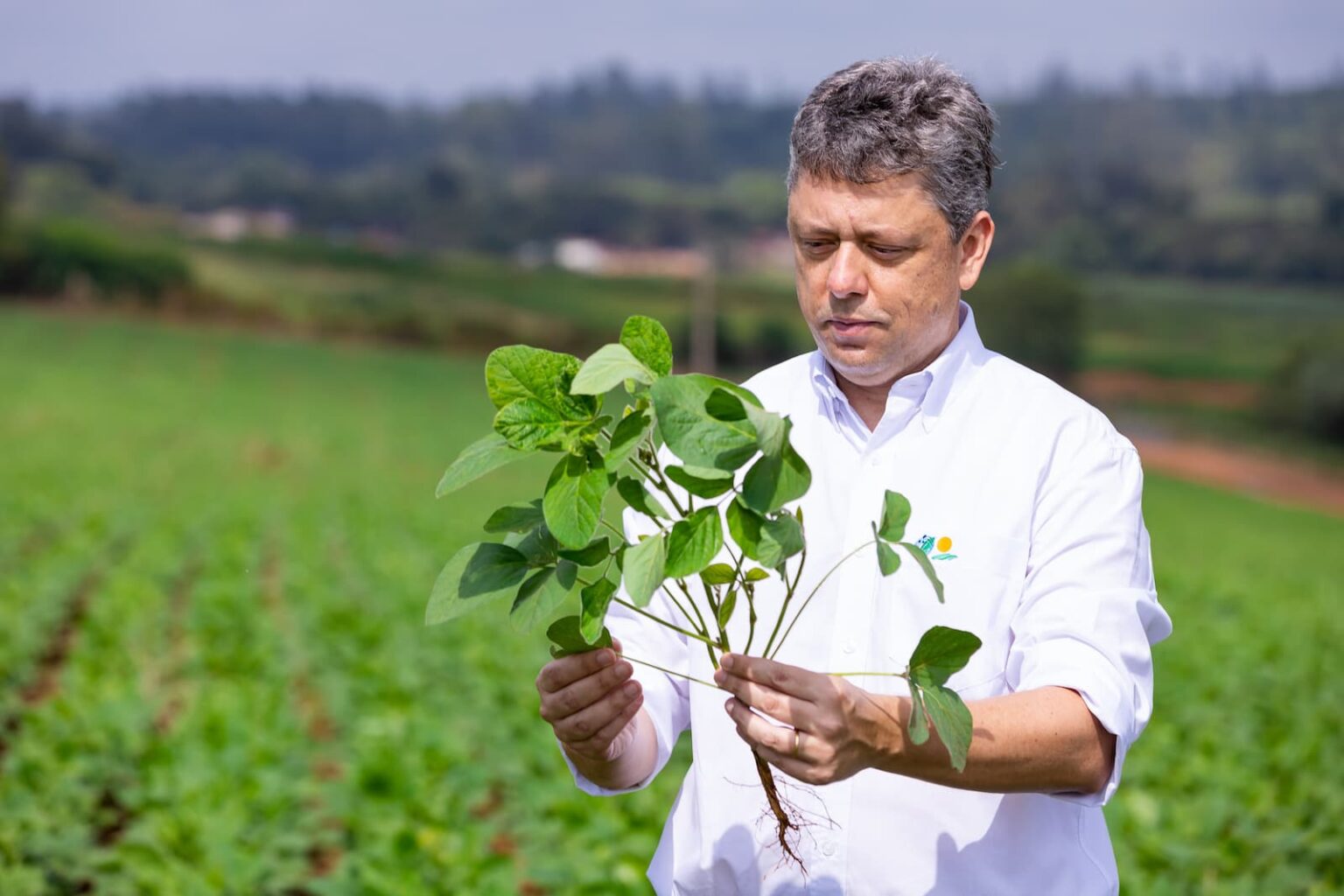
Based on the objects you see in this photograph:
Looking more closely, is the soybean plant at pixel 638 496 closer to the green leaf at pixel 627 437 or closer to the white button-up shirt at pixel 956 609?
the green leaf at pixel 627 437

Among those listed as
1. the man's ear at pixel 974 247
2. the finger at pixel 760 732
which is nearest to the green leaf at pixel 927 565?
the finger at pixel 760 732

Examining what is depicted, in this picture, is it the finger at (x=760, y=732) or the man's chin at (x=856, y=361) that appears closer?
the finger at (x=760, y=732)

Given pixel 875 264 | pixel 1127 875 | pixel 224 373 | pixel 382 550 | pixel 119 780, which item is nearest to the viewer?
pixel 875 264

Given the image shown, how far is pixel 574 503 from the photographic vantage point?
5.40 feet

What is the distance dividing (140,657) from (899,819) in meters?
6.51

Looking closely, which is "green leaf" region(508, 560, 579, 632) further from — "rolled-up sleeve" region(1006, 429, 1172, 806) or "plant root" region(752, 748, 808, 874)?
"rolled-up sleeve" region(1006, 429, 1172, 806)

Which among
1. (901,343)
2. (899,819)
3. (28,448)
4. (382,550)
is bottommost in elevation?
(28,448)

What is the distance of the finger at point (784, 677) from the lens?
1.61m

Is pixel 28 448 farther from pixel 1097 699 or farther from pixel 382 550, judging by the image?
pixel 1097 699

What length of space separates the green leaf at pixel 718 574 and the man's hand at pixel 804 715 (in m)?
0.17

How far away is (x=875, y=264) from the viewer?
6.29 ft

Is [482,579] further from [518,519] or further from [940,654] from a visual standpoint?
[940,654]

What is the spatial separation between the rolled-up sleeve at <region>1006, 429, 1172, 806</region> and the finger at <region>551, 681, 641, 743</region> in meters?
0.52

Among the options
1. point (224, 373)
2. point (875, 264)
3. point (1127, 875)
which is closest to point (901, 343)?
point (875, 264)
